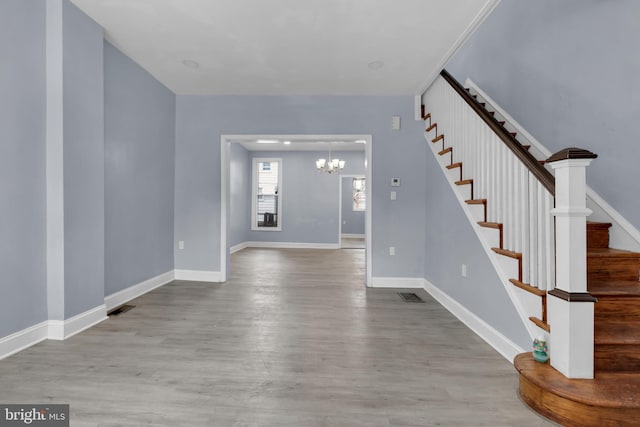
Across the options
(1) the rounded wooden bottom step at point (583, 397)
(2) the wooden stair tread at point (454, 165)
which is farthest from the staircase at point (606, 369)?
(2) the wooden stair tread at point (454, 165)

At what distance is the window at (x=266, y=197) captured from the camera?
8.41 meters

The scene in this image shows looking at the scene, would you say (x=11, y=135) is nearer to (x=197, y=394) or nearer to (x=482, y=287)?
(x=197, y=394)

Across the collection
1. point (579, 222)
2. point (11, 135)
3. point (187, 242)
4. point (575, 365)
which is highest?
point (11, 135)

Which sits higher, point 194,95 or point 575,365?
point 194,95

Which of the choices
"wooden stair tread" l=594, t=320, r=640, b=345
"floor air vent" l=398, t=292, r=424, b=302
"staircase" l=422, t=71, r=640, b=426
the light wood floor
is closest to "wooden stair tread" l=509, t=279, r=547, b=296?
"staircase" l=422, t=71, r=640, b=426

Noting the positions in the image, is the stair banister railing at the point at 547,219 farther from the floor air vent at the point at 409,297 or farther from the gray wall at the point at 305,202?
the gray wall at the point at 305,202

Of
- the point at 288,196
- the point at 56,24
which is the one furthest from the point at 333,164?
the point at 56,24

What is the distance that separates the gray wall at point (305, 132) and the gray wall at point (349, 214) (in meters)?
6.47

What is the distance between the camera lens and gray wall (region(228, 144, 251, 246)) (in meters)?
7.25

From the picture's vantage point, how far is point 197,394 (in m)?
1.73

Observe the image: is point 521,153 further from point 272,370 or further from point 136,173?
point 136,173

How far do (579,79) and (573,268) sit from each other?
1680 millimetres

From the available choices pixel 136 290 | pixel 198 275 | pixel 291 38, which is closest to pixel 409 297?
pixel 198 275

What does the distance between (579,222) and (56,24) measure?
3.93 m
